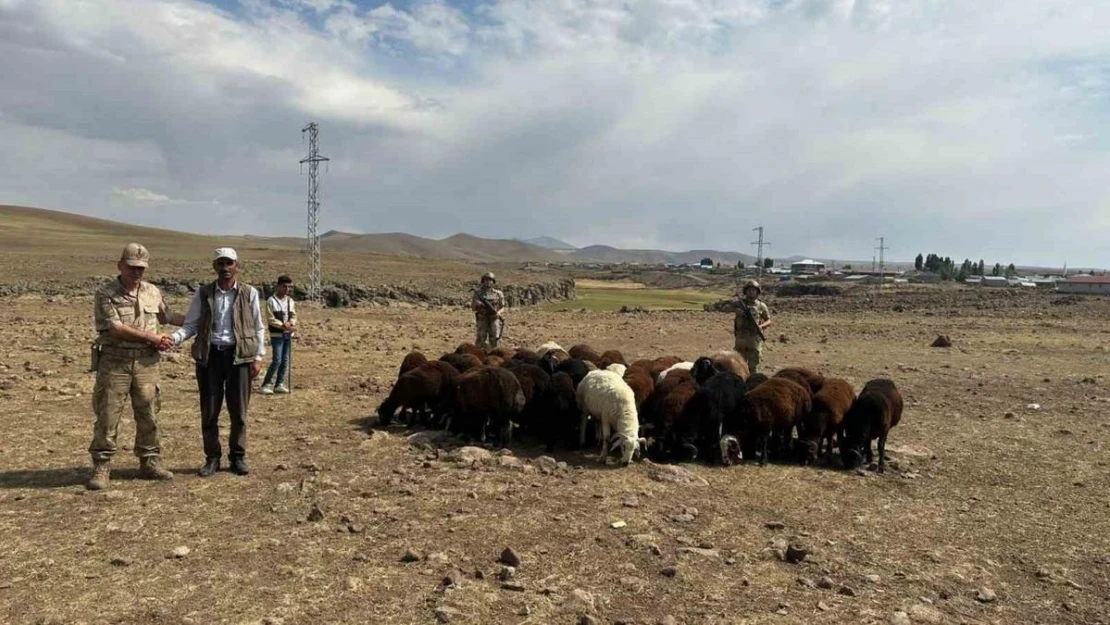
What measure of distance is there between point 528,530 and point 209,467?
3708 mm

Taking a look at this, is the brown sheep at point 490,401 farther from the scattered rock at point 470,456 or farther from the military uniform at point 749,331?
the military uniform at point 749,331

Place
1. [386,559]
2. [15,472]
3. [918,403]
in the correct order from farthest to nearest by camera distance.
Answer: [918,403]
[15,472]
[386,559]

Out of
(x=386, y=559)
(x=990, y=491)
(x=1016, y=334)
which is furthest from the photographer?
(x=1016, y=334)

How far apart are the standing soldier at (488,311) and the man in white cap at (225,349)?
678 centimetres

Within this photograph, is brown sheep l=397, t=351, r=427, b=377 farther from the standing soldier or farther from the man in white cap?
the man in white cap

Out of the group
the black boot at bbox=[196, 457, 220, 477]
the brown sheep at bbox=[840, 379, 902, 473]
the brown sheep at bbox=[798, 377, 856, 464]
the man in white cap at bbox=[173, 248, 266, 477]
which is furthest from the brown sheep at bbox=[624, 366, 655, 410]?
the black boot at bbox=[196, 457, 220, 477]

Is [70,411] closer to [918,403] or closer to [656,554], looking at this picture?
[656,554]

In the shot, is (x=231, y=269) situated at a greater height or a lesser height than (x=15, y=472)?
greater

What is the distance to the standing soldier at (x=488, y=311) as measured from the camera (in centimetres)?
1463

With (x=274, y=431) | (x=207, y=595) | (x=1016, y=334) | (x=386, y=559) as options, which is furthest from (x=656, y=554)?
(x=1016, y=334)

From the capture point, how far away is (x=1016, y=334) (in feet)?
95.6

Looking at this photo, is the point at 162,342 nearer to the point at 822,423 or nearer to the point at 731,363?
the point at 822,423

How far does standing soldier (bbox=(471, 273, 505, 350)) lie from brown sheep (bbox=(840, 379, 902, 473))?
24.1 feet

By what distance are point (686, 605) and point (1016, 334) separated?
29.7 meters
